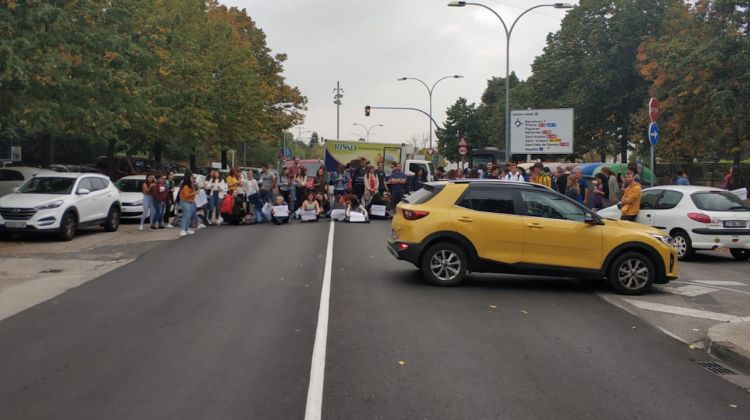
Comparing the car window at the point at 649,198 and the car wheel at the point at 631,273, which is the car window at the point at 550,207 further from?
the car window at the point at 649,198

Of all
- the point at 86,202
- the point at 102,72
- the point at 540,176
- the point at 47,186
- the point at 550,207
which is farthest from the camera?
the point at 102,72

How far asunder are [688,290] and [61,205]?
1294cm

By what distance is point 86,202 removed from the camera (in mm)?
16828

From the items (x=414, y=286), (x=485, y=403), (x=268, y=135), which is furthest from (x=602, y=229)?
(x=268, y=135)

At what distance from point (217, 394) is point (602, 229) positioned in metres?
6.55

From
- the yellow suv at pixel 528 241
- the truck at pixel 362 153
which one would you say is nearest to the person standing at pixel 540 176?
the yellow suv at pixel 528 241

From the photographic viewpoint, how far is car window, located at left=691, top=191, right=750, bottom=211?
13250mm

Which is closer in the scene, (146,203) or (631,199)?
(631,199)

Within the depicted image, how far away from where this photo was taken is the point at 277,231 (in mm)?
17844

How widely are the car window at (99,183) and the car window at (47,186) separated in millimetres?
672

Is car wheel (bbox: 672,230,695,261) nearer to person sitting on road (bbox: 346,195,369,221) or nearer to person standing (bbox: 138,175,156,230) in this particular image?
person sitting on road (bbox: 346,195,369,221)

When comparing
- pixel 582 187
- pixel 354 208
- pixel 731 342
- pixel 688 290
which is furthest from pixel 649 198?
pixel 354 208

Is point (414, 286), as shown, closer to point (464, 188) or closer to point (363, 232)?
point (464, 188)

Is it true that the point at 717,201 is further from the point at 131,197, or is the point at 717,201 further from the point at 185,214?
the point at 131,197
